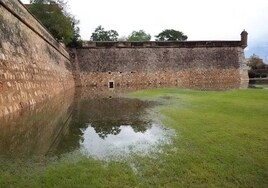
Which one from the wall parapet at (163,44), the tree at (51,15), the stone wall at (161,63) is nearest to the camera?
the tree at (51,15)

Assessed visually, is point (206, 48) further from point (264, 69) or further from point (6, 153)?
point (6, 153)

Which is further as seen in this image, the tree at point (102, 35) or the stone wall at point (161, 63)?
the tree at point (102, 35)

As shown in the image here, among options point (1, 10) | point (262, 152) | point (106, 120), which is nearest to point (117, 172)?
point (262, 152)

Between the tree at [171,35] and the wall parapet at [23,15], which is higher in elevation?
the tree at [171,35]

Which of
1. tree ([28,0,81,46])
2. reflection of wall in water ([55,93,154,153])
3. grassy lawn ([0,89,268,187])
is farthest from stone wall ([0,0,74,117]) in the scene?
tree ([28,0,81,46])

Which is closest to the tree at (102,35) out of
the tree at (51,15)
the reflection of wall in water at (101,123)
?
the tree at (51,15)

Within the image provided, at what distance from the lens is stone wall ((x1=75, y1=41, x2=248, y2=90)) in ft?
106

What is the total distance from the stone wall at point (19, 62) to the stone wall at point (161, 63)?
16876 mm

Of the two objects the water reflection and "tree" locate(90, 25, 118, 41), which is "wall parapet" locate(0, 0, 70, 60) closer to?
the water reflection

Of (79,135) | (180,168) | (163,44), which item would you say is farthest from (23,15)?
(163,44)

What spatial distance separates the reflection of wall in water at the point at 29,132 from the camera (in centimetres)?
522

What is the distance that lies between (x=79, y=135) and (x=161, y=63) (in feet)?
89.0

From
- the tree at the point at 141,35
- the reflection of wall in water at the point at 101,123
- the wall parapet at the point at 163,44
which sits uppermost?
the tree at the point at 141,35

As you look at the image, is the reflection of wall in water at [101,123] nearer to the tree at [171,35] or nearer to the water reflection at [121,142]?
the water reflection at [121,142]
